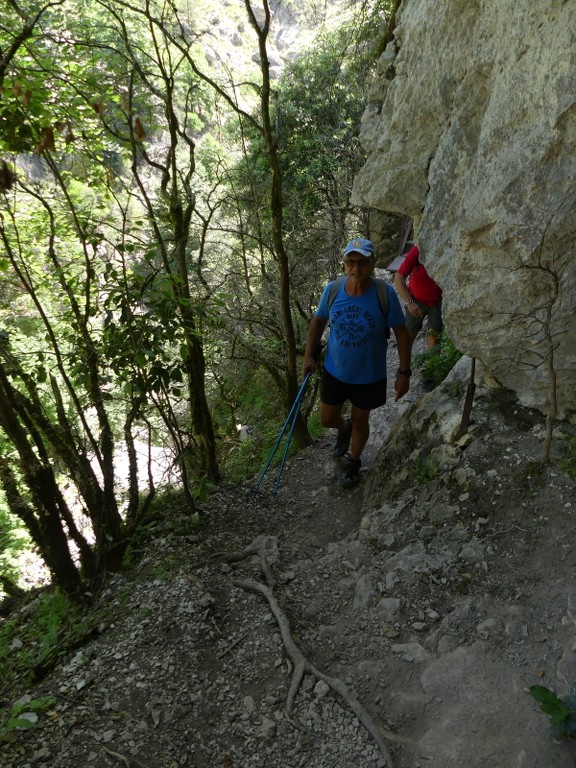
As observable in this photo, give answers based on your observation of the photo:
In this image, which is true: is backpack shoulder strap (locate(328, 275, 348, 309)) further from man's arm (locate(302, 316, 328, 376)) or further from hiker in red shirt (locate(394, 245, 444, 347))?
hiker in red shirt (locate(394, 245, 444, 347))

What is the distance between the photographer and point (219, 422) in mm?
9375

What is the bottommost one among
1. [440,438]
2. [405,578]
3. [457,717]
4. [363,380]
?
[457,717]

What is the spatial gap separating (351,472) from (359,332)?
1.52 meters

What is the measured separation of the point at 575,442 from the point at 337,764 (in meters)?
2.37

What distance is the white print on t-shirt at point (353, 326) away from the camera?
3.75 metres

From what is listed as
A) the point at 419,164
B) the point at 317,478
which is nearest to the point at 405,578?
the point at 317,478

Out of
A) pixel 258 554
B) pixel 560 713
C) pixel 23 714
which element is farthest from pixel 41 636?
pixel 560 713

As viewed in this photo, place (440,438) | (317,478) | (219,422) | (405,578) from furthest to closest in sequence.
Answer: (219,422) < (317,478) < (440,438) < (405,578)

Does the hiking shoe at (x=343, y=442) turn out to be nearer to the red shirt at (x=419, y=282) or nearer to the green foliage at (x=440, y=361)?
the green foliage at (x=440, y=361)

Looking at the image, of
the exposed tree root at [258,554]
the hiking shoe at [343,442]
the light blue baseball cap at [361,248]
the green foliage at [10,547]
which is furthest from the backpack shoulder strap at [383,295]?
the green foliage at [10,547]

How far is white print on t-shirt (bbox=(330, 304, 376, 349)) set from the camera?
375cm

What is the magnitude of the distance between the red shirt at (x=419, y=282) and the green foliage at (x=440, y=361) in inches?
23.1

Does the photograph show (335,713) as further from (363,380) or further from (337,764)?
(363,380)

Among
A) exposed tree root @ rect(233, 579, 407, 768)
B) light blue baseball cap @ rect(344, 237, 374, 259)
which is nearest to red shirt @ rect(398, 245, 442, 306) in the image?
light blue baseball cap @ rect(344, 237, 374, 259)
